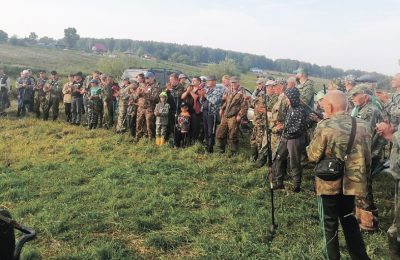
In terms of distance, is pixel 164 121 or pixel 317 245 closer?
pixel 317 245

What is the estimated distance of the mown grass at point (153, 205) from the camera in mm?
5473

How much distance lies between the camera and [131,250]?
213 inches

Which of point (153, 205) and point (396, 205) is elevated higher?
point (396, 205)

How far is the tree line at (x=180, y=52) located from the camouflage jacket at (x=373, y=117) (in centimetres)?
7314

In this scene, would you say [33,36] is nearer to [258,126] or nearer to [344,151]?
[258,126]

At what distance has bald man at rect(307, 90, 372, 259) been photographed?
4719 mm

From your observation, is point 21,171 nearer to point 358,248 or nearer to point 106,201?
point 106,201

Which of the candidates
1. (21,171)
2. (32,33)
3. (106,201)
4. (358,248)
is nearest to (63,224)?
(106,201)

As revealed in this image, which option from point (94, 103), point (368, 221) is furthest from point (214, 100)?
point (368, 221)

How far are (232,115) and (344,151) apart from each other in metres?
5.25

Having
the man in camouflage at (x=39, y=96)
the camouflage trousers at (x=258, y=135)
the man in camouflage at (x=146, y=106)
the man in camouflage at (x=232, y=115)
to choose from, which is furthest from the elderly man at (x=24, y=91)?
the camouflage trousers at (x=258, y=135)

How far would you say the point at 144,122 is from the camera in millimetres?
11711

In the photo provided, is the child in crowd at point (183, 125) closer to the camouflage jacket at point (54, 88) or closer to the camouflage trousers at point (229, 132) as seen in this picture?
the camouflage trousers at point (229, 132)

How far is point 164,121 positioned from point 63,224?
521 centimetres
